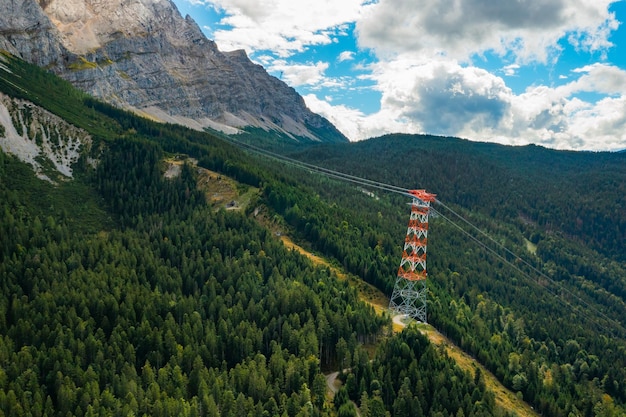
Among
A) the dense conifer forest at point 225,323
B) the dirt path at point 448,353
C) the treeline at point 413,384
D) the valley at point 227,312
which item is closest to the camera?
the dense conifer forest at point 225,323

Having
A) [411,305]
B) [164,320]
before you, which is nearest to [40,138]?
[164,320]

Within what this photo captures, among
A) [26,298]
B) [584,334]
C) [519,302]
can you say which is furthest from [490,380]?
[26,298]

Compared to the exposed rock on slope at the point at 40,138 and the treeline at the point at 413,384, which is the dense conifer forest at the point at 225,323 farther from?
the exposed rock on slope at the point at 40,138

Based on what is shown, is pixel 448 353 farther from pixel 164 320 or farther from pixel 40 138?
pixel 40 138

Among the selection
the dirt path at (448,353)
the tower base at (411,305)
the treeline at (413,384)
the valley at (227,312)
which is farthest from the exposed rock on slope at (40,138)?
the treeline at (413,384)

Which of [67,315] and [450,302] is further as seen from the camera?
[450,302]

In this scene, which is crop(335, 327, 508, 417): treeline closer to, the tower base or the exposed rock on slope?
the tower base

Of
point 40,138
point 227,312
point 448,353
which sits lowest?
point 448,353

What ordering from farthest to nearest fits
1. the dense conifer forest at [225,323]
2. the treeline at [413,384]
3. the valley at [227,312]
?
the treeline at [413,384] < the valley at [227,312] < the dense conifer forest at [225,323]

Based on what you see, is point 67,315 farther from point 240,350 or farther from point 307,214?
point 307,214
